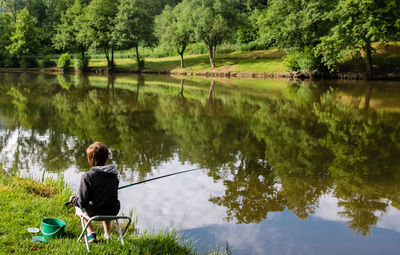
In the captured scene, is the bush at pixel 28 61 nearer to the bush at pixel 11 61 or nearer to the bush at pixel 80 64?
the bush at pixel 11 61

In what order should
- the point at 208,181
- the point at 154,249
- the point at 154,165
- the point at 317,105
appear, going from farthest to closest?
the point at 317,105 < the point at 154,165 < the point at 208,181 < the point at 154,249

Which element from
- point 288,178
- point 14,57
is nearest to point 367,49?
point 288,178

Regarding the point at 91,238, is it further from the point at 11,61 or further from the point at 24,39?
the point at 11,61

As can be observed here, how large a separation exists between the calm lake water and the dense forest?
1812 centimetres

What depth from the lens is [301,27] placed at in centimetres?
3509

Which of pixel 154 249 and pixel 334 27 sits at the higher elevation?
pixel 334 27

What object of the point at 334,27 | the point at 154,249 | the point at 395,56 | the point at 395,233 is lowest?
the point at 395,233

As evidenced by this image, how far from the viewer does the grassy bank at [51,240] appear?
3908 millimetres

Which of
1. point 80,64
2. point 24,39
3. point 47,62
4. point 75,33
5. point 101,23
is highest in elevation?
point 101,23

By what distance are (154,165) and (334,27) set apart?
30.3 m

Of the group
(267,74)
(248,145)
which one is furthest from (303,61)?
(248,145)

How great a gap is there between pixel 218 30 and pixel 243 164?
122 feet

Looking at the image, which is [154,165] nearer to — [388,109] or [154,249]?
[154,249]

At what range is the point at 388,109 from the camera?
17.0 m
